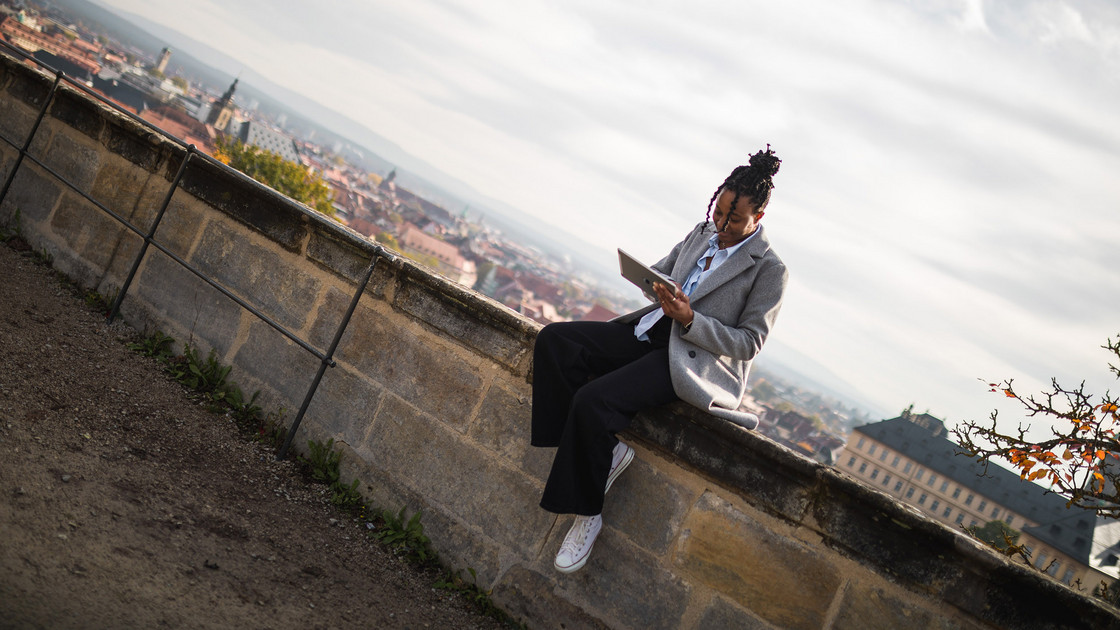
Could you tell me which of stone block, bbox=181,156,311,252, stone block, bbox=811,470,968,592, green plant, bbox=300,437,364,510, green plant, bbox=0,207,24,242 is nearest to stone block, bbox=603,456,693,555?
stone block, bbox=811,470,968,592

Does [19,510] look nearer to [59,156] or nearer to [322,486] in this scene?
[322,486]

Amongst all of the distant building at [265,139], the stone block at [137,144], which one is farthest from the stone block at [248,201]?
the distant building at [265,139]

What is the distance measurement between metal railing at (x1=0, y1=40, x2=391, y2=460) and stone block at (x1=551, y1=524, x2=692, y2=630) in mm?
1267

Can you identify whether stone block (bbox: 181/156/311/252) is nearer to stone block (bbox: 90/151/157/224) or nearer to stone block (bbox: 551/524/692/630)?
stone block (bbox: 90/151/157/224)

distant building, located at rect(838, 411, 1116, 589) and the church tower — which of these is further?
the church tower

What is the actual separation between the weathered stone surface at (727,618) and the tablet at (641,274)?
1.10 metres

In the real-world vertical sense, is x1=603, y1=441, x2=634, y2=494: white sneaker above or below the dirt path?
above

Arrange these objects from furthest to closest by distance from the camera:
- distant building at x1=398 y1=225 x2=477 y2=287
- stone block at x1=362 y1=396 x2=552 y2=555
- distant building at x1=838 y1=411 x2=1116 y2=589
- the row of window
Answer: distant building at x1=398 y1=225 x2=477 y2=287, the row of window, distant building at x1=838 y1=411 x2=1116 y2=589, stone block at x1=362 y1=396 x2=552 y2=555

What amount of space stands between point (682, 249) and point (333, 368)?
1.64 meters

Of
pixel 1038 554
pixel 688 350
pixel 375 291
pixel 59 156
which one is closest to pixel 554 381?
pixel 688 350

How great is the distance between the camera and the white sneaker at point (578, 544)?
2.48 m

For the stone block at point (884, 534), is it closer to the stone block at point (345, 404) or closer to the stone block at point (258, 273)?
the stone block at point (345, 404)

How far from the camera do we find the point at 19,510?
2.07 metres

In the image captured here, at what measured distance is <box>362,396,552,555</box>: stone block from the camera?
275 cm
